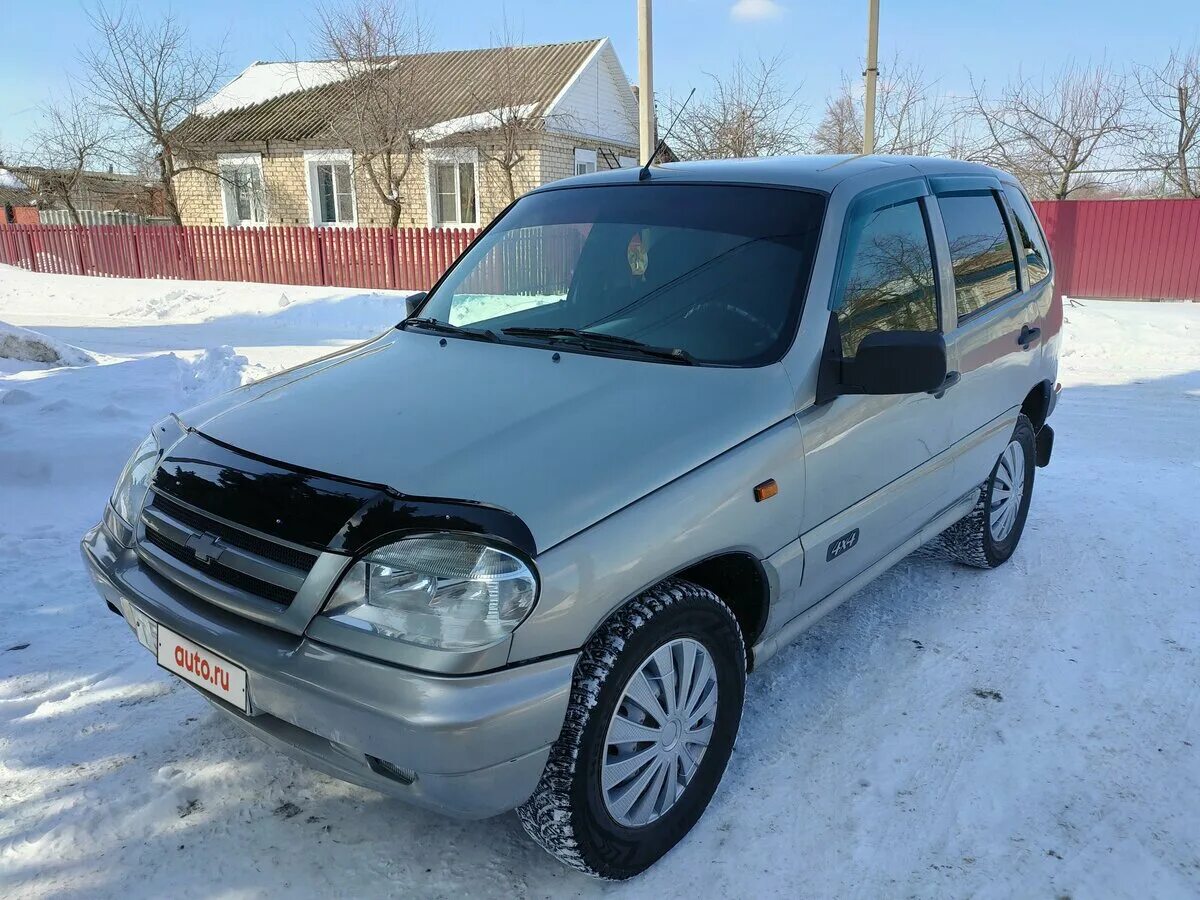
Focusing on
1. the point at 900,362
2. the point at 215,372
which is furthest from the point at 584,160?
the point at 900,362

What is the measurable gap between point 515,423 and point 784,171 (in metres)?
1.62

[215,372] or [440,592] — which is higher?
[440,592]

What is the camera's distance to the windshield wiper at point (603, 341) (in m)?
2.76

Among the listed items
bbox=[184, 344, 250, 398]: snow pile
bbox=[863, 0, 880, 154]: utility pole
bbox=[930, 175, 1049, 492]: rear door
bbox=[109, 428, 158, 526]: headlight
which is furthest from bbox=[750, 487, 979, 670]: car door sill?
bbox=[863, 0, 880, 154]: utility pole

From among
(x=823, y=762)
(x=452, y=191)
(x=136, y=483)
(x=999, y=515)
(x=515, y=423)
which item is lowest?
(x=823, y=762)

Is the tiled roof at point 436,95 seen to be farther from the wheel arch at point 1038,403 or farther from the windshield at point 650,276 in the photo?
the windshield at point 650,276

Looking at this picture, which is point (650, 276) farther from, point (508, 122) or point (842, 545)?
point (508, 122)

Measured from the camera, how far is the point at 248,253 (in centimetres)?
2002

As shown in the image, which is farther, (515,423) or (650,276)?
(650,276)

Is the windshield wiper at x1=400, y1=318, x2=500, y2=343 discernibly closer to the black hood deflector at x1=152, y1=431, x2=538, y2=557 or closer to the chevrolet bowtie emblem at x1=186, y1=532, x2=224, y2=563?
the black hood deflector at x1=152, y1=431, x2=538, y2=557

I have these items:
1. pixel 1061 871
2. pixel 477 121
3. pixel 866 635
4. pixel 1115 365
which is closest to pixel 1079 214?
pixel 1115 365

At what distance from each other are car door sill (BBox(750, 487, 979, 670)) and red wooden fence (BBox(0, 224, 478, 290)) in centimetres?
1396

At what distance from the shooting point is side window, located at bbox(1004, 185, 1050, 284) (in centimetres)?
432

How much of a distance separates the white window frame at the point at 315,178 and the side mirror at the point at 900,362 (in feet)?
75.5
